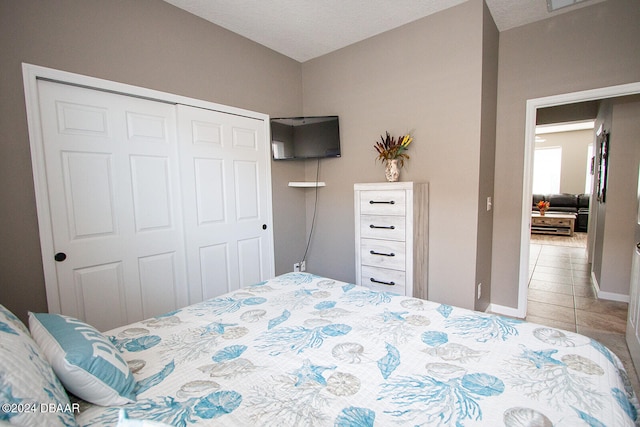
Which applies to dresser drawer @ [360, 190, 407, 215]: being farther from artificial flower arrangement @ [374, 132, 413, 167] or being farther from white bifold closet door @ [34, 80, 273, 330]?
white bifold closet door @ [34, 80, 273, 330]

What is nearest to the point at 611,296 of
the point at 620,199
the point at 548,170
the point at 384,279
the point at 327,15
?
the point at 620,199

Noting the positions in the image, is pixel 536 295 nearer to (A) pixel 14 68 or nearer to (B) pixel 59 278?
(B) pixel 59 278

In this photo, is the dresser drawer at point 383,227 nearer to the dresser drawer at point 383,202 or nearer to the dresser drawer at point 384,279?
the dresser drawer at point 383,202

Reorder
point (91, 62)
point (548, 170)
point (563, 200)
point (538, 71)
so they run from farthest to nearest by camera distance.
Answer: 1. point (548, 170)
2. point (563, 200)
3. point (538, 71)
4. point (91, 62)

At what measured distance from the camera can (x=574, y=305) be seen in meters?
3.06

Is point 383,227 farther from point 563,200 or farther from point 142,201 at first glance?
point 563,200

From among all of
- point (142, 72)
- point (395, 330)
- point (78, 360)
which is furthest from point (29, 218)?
point (395, 330)

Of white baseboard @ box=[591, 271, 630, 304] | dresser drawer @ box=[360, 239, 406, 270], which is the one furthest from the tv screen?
white baseboard @ box=[591, 271, 630, 304]

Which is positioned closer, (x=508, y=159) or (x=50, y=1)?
(x=50, y=1)

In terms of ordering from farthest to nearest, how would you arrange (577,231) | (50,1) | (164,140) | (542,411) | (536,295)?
(577,231), (536,295), (164,140), (50,1), (542,411)

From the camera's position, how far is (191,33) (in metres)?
2.43

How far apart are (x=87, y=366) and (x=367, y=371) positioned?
87 cm

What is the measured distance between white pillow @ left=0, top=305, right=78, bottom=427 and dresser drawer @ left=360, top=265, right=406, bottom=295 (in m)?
2.20

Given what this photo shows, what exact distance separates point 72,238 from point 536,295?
4.42 meters
